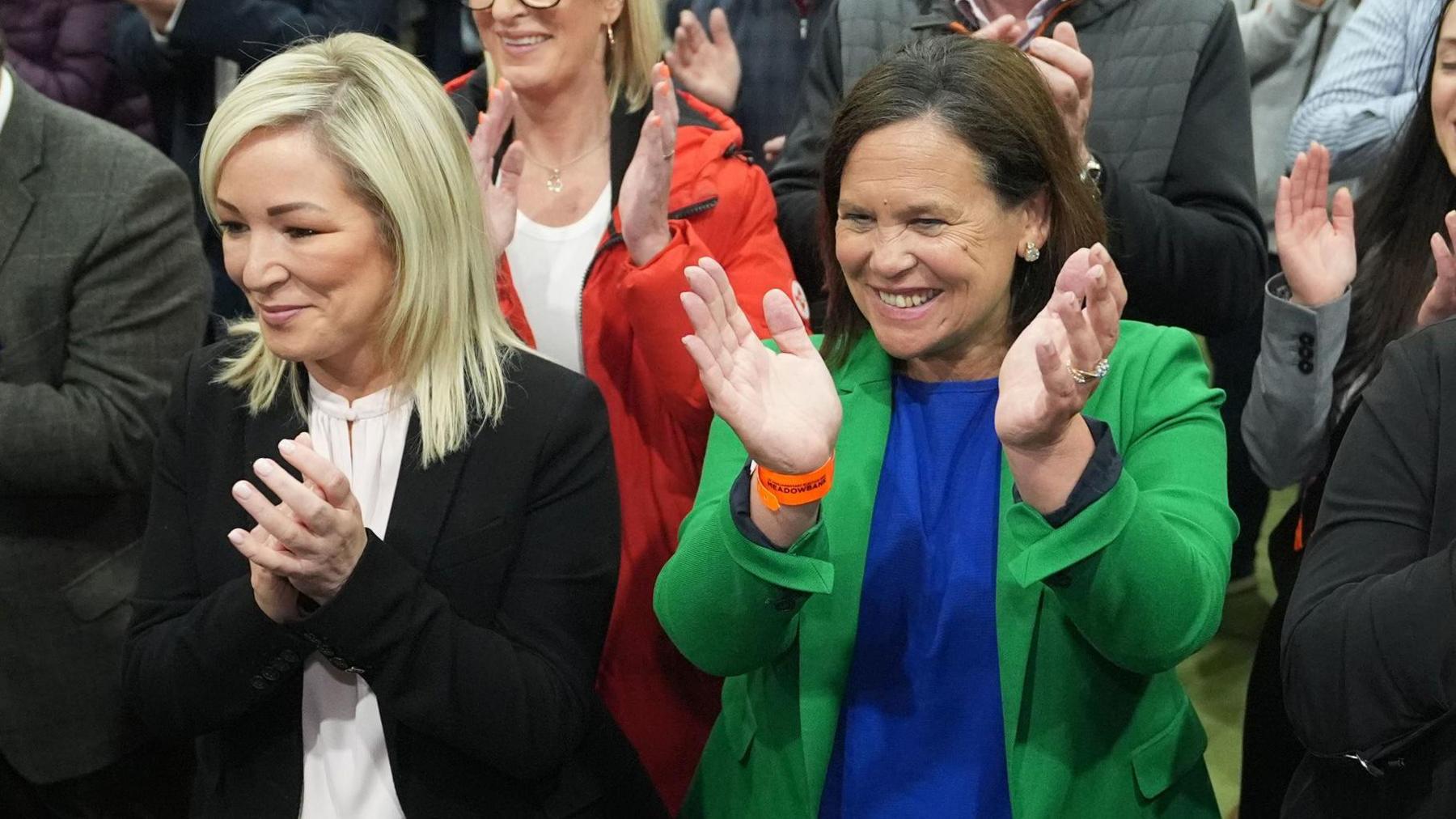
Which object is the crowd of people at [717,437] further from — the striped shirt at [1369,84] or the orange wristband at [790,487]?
the striped shirt at [1369,84]

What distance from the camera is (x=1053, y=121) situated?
2.31 metres

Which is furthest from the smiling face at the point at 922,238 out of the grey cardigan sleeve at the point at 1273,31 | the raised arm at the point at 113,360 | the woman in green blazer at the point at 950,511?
the grey cardigan sleeve at the point at 1273,31

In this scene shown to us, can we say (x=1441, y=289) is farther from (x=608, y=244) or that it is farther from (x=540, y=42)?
(x=540, y=42)

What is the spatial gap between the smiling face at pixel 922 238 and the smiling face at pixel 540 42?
918mm

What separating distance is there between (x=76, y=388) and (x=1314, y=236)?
202 cm

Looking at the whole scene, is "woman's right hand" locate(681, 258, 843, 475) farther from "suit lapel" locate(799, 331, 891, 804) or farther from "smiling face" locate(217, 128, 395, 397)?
"smiling face" locate(217, 128, 395, 397)

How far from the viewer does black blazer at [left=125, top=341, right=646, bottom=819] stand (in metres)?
2.11

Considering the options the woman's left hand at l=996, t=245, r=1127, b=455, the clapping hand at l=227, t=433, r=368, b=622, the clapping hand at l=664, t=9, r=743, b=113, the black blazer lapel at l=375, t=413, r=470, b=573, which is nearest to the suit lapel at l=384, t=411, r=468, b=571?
the black blazer lapel at l=375, t=413, r=470, b=573

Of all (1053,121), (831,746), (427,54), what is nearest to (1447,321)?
(1053,121)

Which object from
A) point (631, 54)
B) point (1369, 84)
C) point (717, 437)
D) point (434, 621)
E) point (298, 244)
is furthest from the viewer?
point (1369, 84)

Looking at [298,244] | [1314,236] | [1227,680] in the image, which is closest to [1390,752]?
[1314,236]

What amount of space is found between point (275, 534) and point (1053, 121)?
3.78 feet

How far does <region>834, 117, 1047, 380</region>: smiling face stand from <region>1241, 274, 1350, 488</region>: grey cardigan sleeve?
588mm

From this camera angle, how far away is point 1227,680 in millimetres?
4234
